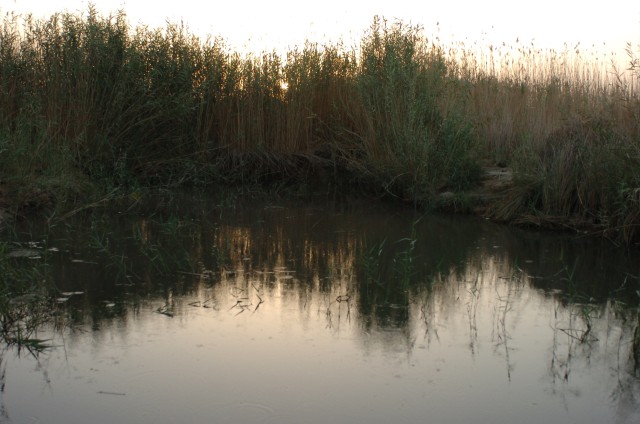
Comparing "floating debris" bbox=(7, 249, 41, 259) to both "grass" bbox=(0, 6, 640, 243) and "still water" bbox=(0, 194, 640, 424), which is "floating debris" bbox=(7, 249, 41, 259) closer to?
"still water" bbox=(0, 194, 640, 424)

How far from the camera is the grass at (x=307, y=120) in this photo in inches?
256

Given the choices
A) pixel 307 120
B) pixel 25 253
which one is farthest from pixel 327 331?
pixel 307 120

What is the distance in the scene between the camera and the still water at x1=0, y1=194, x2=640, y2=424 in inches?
108

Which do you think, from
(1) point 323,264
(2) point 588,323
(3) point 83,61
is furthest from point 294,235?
(3) point 83,61

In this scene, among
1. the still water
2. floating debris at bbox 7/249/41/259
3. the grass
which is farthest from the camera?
the grass

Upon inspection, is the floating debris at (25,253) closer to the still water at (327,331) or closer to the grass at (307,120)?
the still water at (327,331)

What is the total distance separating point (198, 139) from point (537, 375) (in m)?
7.26

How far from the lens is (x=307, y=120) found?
387 inches

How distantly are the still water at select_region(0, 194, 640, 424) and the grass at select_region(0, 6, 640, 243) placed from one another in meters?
0.94

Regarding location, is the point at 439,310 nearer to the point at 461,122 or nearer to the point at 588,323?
the point at 588,323

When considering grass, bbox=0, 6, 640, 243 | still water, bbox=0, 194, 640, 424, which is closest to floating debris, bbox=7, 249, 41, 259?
still water, bbox=0, 194, 640, 424

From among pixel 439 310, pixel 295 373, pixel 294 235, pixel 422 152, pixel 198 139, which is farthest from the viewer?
pixel 198 139

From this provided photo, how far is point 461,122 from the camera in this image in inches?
316

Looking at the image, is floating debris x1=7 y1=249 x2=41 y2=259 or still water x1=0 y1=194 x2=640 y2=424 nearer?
still water x1=0 y1=194 x2=640 y2=424
